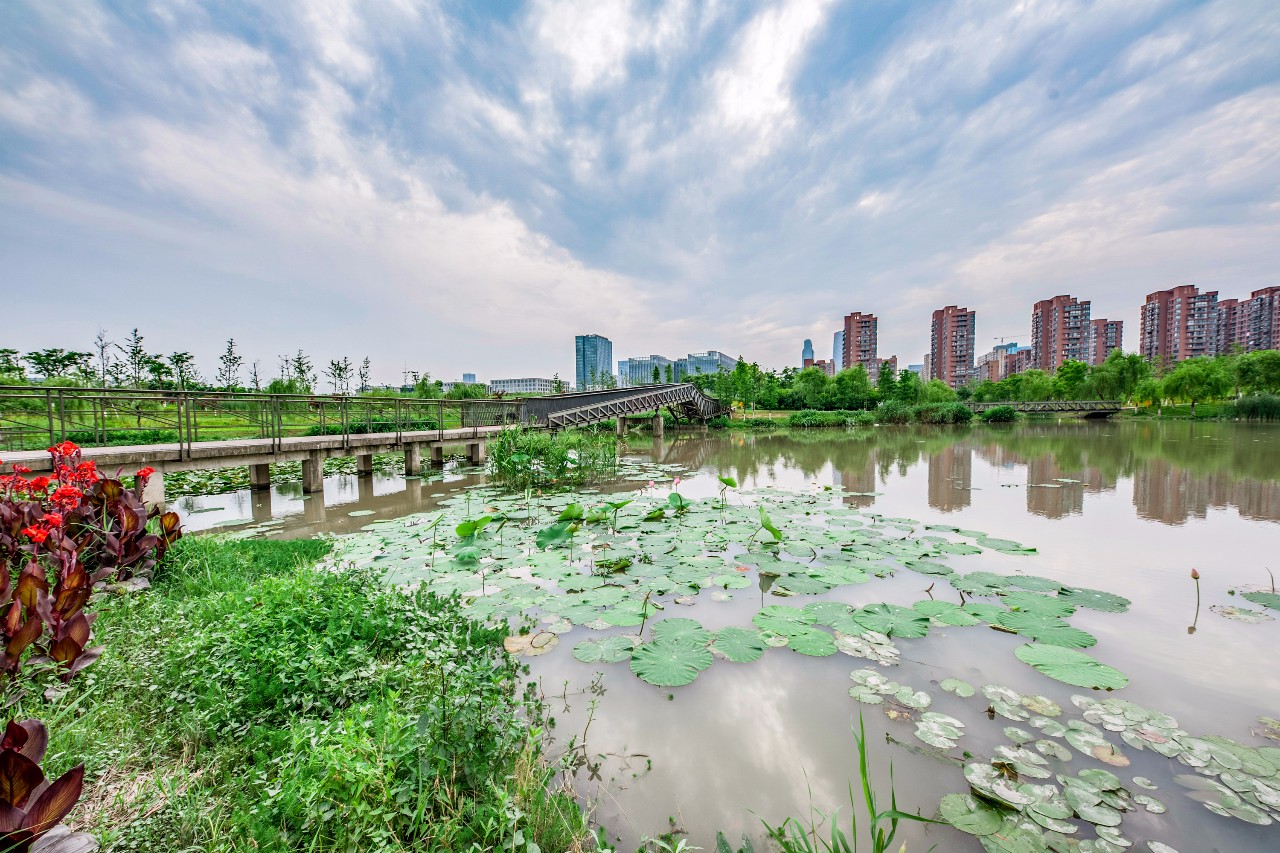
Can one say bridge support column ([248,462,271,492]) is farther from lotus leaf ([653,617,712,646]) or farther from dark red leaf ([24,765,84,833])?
dark red leaf ([24,765,84,833])

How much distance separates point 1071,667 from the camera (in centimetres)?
296

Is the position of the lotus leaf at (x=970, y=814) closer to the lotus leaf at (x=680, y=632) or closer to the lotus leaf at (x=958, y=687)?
the lotus leaf at (x=958, y=687)

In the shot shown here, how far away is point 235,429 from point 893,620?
21196mm

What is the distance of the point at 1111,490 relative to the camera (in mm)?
9125

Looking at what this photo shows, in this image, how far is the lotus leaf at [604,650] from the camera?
10.5 feet

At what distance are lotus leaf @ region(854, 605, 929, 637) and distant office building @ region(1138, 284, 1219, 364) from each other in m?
101

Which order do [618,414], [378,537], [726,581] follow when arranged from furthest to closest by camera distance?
[618,414] < [378,537] < [726,581]

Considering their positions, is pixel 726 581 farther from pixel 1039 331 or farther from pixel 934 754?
pixel 1039 331

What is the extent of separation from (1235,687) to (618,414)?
65.0 feet

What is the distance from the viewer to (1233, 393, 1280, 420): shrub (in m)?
30.9

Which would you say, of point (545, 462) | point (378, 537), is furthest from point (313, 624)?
point (545, 462)

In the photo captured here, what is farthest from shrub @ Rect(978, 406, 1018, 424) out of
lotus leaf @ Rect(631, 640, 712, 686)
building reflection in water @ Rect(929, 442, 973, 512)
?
lotus leaf @ Rect(631, 640, 712, 686)

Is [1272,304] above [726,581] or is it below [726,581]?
above

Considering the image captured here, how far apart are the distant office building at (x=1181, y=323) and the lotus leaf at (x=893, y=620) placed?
101 meters
